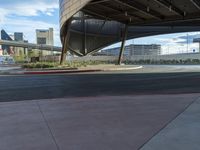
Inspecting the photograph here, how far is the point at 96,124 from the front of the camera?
298 inches

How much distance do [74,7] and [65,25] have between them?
27.1 ft

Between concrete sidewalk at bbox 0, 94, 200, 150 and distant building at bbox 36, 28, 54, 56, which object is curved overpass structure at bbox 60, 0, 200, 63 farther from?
distant building at bbox 36, 28, 54, 56

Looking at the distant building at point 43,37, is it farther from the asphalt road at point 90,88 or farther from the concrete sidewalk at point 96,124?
the concrete sidewalk at point 96,124

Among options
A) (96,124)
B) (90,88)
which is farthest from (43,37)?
(96,124)

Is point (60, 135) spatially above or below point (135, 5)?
below

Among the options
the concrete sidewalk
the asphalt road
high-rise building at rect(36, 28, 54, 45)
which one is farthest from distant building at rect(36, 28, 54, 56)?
the concrete sidewalk

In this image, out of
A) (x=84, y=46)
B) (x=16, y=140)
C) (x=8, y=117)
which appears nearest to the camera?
(x=16, y=140)

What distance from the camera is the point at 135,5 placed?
3547 cm

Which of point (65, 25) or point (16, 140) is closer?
point (16, 140)

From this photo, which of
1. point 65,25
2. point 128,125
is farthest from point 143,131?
point 65,25

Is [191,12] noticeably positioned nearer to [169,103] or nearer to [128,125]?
[169,103]

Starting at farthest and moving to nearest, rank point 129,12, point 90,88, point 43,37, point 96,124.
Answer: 1. point 43,37
2. point 129,12
3. point 90,88
4. point 96,124

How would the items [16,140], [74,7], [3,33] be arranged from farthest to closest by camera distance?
1. [3,33]
2. [74,7]
3. [16,140]

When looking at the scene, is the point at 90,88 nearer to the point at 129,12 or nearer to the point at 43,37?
the point at 129,12
